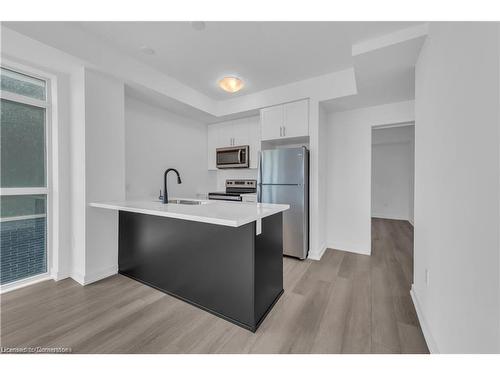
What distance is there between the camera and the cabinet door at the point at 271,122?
3236 mm

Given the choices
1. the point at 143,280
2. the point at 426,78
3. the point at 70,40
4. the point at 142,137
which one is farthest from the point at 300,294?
the point at 70,40

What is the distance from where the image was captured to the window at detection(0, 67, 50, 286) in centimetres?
204

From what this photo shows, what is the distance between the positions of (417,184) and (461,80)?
116 cm

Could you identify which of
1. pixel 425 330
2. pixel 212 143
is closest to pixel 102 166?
pixel 212 143

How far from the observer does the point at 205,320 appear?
5.48 ft

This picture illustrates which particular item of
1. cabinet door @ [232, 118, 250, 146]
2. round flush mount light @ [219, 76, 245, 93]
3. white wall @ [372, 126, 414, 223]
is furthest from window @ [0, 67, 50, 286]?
white wall @ [372, 126, 414, 223]

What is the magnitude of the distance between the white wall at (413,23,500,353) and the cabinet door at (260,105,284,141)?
6.15ft

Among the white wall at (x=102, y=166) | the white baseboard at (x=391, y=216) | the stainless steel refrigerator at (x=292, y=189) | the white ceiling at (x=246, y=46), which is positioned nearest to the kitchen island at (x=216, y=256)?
the white wall at (x=102, y=166)

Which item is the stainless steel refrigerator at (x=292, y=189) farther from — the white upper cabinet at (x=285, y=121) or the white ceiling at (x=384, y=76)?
the white ceiling at (x=384, y=76)

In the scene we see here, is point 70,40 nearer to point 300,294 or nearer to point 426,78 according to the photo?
point 426,78

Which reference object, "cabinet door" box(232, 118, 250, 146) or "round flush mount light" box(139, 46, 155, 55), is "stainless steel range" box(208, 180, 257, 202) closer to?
"cabinet door" box(232, 118, 250, 146)

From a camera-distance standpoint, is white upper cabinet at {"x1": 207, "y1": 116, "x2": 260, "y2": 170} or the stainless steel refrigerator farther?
white upper cabinet at {"x1": 207, "y1": 116, "x2": 260, "y2": 170}

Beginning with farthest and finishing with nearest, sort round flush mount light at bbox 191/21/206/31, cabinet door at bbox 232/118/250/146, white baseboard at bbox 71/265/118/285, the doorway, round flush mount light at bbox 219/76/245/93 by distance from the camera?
the doorway < cabinet door at bbox 232/118/250/146 < round flush mount light at bbox 219/76/245/93 < white baseboard at bbox 71/265/118/285 < round flush mount light at bbox 191/21/206/31

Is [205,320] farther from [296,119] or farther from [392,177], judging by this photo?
[392,177]
